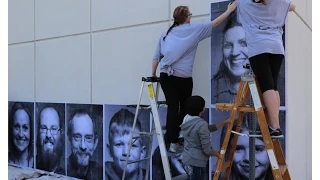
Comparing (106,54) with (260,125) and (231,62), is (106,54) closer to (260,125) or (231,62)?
(231,62)

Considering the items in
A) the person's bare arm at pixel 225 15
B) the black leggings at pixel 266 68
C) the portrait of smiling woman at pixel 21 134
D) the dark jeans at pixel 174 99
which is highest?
the person's bare arm at pixel 225 15

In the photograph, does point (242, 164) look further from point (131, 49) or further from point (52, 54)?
point (52, 54)

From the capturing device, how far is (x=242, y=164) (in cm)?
366

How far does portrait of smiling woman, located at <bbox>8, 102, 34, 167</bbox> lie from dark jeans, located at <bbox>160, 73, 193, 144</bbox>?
339 cm

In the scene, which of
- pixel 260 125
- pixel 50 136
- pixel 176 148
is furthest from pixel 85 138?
pixel 260 125

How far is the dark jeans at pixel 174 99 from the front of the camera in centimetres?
353

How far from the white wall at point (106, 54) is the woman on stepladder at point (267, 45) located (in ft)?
1.87

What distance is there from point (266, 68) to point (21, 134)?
4.94 meters

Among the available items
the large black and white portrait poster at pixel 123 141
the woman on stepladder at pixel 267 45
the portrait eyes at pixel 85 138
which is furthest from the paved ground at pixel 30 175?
the woman on stepladder at pixel 267 45

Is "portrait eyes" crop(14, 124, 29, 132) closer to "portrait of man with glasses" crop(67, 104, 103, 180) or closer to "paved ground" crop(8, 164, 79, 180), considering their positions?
"paved ground" crop(8, 164, 79, 180)

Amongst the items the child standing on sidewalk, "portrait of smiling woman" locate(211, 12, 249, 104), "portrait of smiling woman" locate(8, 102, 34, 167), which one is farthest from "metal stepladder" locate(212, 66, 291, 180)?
"portrait of smiling woman" locate(8, 102, 34, 167)

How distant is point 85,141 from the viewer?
522 cm

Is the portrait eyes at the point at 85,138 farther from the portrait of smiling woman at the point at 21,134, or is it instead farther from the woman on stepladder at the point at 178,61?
the woman on stepladder at the point at 178,61

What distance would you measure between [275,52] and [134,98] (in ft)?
7.32
